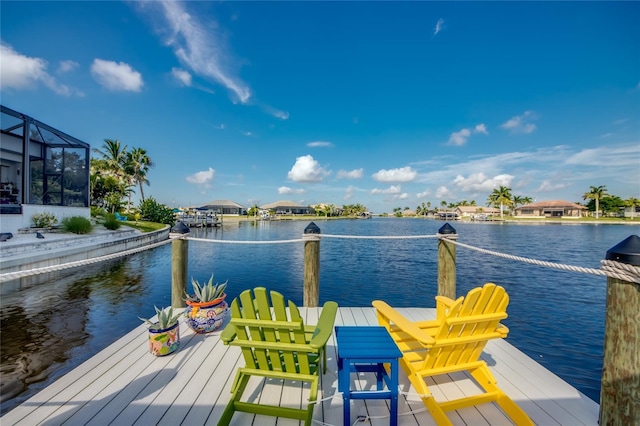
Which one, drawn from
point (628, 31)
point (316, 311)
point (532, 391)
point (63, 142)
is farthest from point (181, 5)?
point (628, 31)

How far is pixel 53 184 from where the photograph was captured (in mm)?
13539

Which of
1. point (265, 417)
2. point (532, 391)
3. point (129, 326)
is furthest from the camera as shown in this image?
point (129, 326)

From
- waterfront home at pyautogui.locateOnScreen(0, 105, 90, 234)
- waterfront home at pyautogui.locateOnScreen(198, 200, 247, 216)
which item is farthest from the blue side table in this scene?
waterfront home at pyautogui.locateOnScreen(198, 200, 247, 216)

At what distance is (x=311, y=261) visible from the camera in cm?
364

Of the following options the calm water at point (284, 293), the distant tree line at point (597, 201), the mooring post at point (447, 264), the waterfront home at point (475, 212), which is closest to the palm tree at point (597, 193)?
the distant tree line at point (597, 201)

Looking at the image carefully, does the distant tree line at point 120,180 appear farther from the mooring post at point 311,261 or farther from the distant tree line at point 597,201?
the distant tree line at point 597,201

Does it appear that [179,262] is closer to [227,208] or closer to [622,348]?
[622,348]

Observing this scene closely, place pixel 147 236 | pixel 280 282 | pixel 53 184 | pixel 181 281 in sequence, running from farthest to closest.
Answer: pixel 147 236, pixel 53 184, pixel 280 282, pixel 181 281

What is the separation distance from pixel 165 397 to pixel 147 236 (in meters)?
17.4

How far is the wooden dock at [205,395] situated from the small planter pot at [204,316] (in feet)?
1.14

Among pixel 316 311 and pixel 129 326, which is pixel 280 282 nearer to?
pixel 129 326

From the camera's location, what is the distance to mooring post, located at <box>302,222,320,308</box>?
361cm

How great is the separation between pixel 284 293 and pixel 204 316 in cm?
598

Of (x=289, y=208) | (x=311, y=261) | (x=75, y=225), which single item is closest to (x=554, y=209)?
(x=289, y=208)
